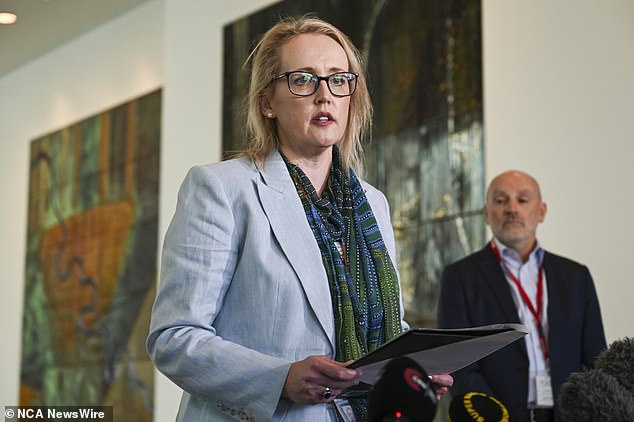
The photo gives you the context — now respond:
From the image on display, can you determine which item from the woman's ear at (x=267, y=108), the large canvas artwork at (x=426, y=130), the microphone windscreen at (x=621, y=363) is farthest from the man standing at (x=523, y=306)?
the microphone windscreen at (x=621, y=363)

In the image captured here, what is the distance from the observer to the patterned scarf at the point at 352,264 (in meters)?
2.16

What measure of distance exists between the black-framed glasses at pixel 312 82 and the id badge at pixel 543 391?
7.96 ft

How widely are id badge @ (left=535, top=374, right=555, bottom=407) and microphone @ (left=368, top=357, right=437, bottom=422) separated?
2920mm

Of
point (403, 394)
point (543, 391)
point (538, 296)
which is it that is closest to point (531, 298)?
point (538, 296)

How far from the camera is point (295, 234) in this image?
220cm

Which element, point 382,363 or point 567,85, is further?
point 567,85

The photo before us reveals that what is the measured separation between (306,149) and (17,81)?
1153 centimetres

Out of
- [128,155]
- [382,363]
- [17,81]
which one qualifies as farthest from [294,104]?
Result: [17,81]

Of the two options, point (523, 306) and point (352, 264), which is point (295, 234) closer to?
point (352, 264)

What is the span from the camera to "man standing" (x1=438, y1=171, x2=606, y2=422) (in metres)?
4.38

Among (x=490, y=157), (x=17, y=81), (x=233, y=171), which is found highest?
(x=17, y=81)

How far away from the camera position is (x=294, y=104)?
2314 millimetres

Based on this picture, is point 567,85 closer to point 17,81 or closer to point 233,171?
point 233,171

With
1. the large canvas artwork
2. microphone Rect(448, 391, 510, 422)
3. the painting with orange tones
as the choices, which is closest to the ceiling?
the painting with orange tones
